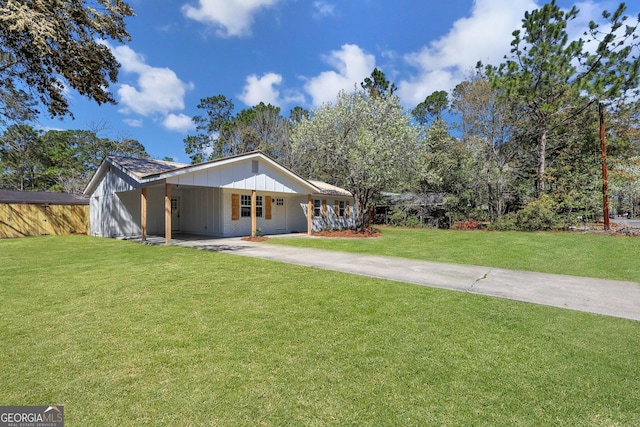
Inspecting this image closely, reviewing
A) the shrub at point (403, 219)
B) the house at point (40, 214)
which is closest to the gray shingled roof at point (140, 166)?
the house at point (40, 214)

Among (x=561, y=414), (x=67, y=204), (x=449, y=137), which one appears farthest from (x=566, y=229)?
(x=67, y=204)

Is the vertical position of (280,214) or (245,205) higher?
(245,205)

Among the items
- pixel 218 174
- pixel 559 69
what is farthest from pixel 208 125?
pixel 559 69

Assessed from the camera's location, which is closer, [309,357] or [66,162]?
[309,357]

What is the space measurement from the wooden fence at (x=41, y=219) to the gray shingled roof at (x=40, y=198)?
18 cm

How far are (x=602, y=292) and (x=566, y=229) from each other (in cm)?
1476

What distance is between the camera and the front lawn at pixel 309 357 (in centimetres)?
217

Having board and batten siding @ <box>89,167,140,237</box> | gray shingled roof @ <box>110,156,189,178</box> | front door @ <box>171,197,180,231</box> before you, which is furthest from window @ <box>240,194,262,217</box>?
board and batten siding @ <box>89,167,140,237</box>

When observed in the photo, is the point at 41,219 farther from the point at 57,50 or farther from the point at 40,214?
the point at 57,50

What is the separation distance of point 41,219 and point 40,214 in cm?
27

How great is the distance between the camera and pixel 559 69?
16.5 metres

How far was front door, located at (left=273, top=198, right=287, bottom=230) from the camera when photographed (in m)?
17.7

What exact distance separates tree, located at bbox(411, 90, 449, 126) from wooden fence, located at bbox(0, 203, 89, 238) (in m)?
30.0

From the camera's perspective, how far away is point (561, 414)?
2.16m
